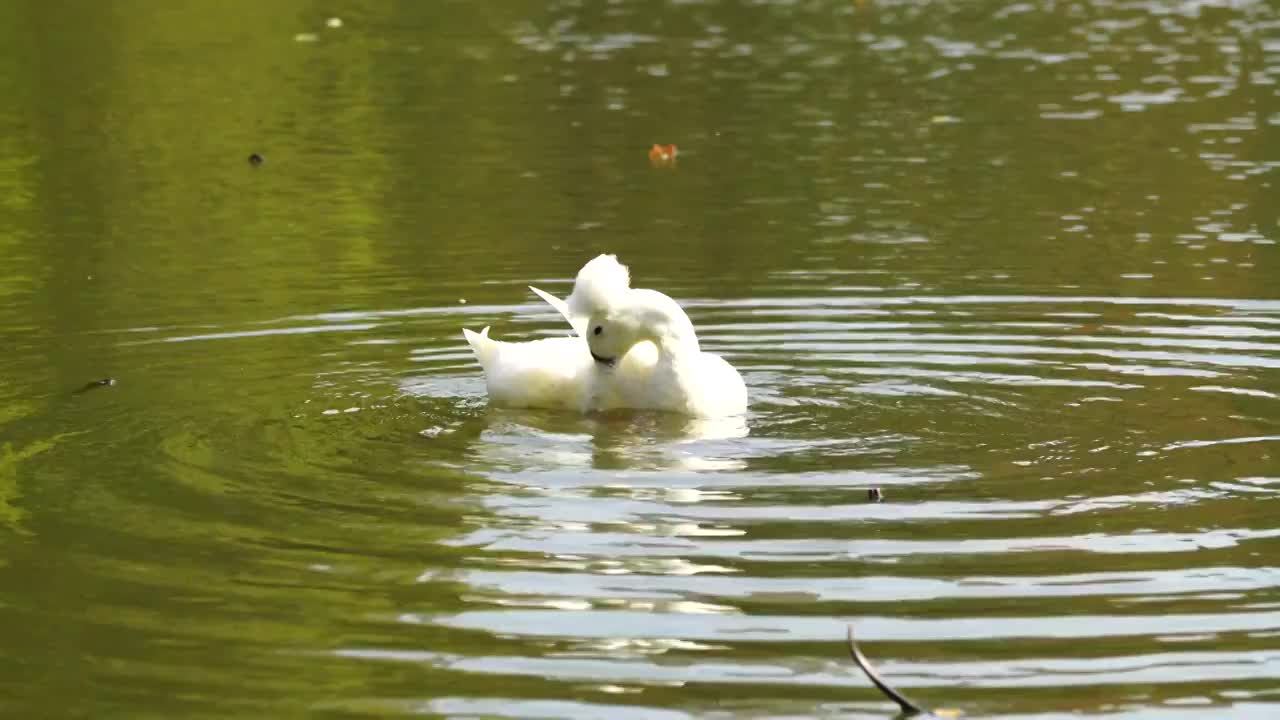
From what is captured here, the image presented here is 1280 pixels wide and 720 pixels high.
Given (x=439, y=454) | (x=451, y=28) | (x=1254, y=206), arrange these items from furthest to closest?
(x=451, y=28), (x=1254, y=206), (x=439, y=454)

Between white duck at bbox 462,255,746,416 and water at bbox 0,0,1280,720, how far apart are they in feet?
0.47

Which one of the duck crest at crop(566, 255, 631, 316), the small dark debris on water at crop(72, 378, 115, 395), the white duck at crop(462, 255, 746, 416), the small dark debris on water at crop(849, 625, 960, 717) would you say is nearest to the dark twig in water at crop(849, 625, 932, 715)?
the small dark debris on water at crop(849, 625, 960, 717)

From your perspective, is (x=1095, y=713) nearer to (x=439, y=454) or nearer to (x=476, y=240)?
(x=439, y=454)

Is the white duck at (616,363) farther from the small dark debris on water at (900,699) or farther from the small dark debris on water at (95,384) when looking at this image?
the small dark debris on water at (900,699)

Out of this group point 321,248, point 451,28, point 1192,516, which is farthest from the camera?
point 451,28

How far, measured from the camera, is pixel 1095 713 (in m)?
6.37

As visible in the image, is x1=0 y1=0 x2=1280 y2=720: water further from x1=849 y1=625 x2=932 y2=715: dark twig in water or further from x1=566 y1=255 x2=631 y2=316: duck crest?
x1=566 y1=255 x2=631 y2=316: duck crest

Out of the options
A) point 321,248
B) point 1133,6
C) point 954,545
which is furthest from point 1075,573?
point 1133,6

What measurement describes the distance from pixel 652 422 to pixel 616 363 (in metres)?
0.41

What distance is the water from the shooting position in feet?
22.8

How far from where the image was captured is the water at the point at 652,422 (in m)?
6.96

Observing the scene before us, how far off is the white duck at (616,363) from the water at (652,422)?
14cm

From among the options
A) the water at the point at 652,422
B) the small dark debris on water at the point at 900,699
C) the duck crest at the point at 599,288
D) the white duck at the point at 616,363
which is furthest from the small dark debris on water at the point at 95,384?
the small dark debris on water at the point at 900,699

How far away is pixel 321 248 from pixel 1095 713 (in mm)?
11401
